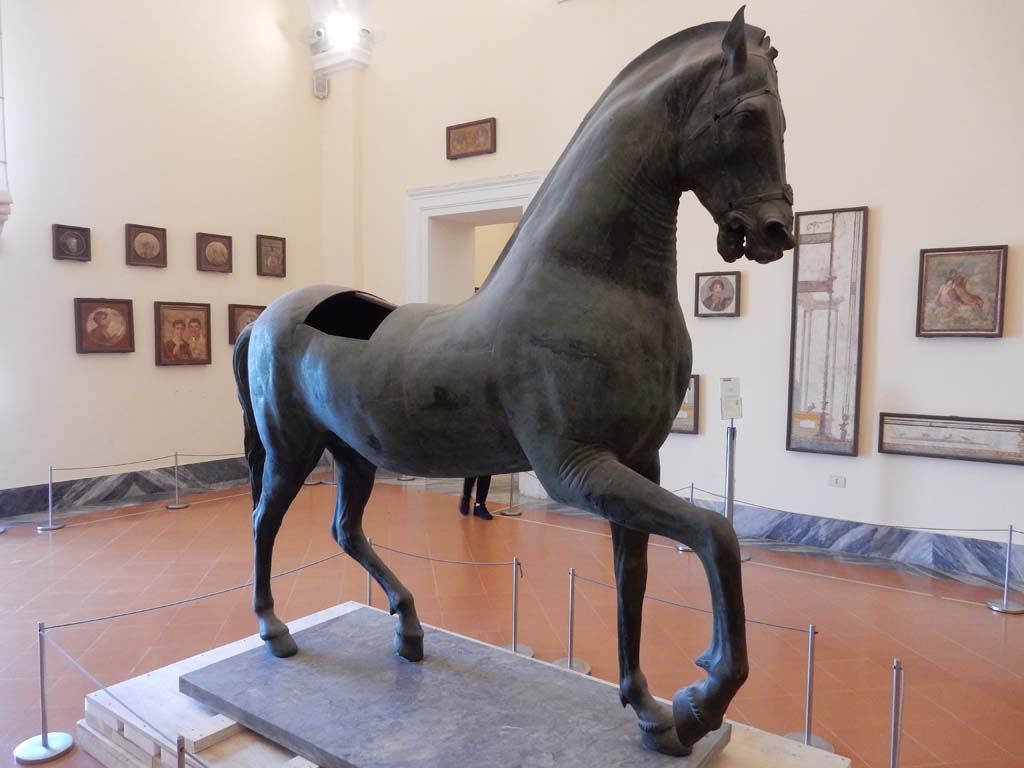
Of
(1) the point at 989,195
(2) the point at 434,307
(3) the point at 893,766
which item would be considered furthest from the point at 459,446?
(1) the point at 989,195

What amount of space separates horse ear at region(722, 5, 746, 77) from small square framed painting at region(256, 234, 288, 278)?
781cm

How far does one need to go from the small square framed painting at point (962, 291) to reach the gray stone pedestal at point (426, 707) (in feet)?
13.7

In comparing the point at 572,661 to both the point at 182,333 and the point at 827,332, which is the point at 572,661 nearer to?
the point at 827,332

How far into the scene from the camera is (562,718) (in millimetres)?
2363

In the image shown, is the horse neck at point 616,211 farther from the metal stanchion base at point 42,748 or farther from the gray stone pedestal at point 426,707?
the metal stanchion base at point 42,748

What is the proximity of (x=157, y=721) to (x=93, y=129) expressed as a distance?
6517mm

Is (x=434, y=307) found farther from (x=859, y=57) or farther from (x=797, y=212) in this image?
(x=859, y=57)

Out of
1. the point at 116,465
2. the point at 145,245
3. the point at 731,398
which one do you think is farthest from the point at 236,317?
the point at 731,398

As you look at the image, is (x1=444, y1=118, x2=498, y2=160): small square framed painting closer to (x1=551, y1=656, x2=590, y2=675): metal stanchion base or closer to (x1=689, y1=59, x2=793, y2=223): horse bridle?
(x1=551, y1=656, x2=590, y2=675): metal stanchion base

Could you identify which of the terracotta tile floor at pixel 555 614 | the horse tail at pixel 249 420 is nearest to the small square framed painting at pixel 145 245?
the terracotta tile floor at pixel 555 614

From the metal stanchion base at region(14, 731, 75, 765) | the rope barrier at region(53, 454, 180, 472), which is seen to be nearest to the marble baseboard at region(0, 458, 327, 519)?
the rope barrier at region(53, 454, 180, 472)

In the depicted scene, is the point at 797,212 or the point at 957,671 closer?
the point at 957,671

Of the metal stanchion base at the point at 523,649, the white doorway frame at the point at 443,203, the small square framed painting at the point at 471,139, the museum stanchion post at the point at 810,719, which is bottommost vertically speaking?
the metal stanchion base at the point at 523,649

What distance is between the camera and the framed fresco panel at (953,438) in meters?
5.05
